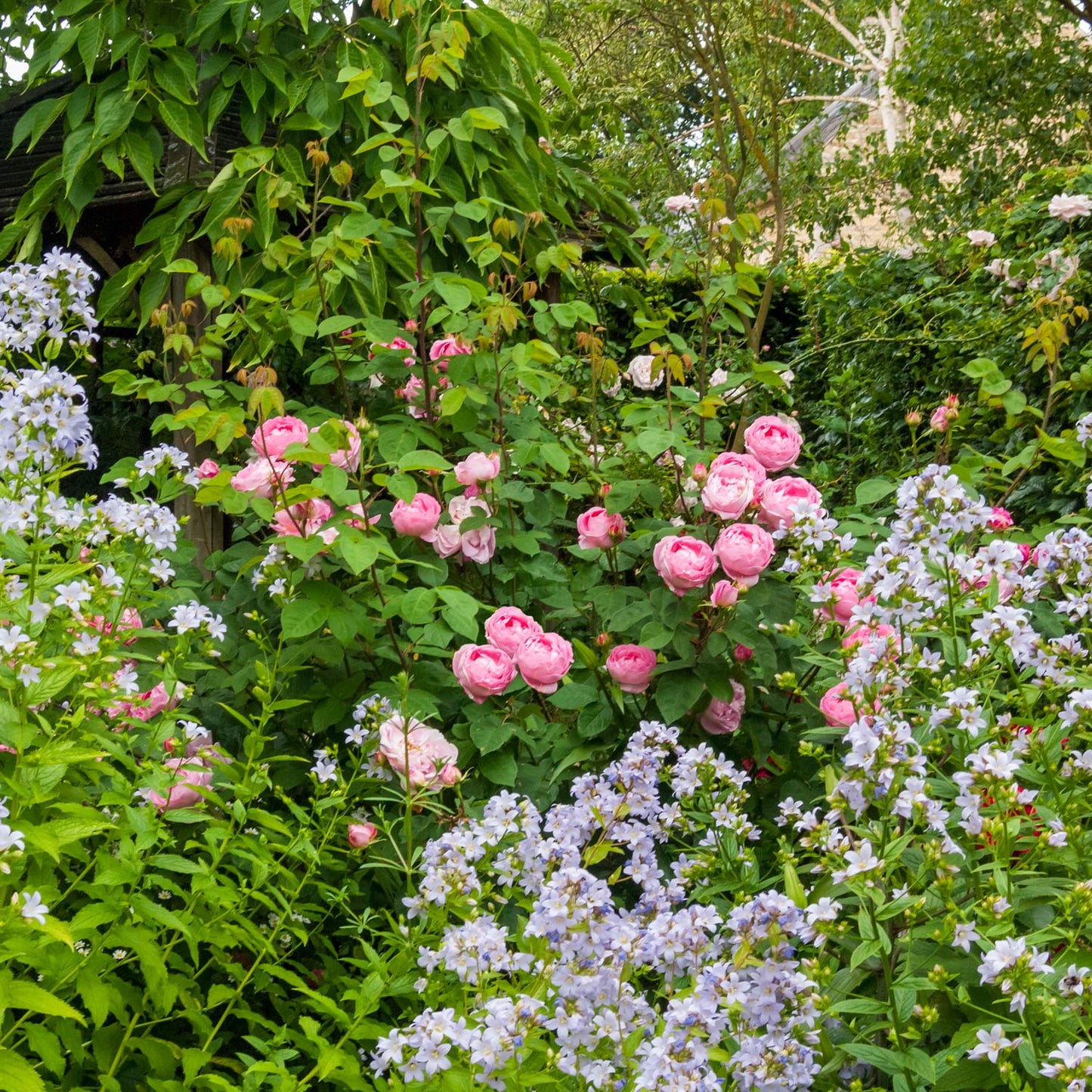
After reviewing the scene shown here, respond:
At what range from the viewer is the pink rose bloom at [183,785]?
147cm

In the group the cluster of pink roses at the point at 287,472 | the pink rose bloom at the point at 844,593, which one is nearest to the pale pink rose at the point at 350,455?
the cluster of pink roses at the point at 287,472

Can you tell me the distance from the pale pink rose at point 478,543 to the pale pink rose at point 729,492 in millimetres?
389

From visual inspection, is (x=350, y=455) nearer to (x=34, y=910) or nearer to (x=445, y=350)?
(x=445, y=350)

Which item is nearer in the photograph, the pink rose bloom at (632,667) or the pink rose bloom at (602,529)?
the pink rose bloom at (632,667)

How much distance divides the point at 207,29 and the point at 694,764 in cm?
273

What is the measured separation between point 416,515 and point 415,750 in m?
0.50

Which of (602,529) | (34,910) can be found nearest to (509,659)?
(602,529)

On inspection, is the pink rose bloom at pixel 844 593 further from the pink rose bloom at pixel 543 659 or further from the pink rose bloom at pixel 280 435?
the pink rose bloom at pixel 280 435

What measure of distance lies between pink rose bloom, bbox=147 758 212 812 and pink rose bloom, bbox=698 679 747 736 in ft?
2.62

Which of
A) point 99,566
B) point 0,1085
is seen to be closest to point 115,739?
point 99,566

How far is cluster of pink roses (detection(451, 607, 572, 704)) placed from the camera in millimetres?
1854

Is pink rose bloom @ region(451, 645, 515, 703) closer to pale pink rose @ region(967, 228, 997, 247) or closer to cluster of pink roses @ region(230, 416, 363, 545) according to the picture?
cluster of pink roses @ region(230, 416, 363, 545)

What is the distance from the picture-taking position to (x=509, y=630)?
1.89 metres

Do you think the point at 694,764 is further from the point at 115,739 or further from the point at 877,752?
the point at 115,739
